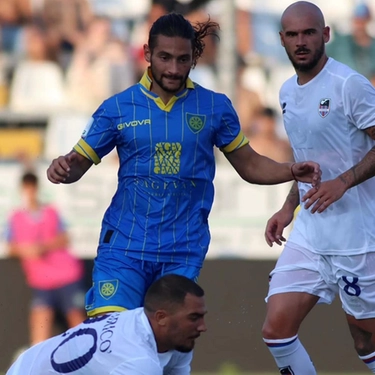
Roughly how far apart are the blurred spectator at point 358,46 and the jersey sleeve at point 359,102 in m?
4.14

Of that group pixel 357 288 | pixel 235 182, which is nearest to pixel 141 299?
pixel 357 288

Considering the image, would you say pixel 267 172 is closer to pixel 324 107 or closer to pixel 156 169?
pixel 324 107

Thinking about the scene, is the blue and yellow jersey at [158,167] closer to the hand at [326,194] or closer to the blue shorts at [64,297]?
the hand at [326,194]

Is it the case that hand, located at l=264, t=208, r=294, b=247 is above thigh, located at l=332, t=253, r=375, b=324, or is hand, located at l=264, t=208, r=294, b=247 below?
above

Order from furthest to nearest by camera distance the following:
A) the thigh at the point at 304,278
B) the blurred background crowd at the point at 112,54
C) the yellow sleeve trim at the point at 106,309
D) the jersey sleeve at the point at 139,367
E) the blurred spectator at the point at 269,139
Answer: the blurred background crowd at the point at 112,54 → the blurred spectator at the point at 269,139 → the thigh at the point at 304,278 → the yellow sleeve trim at the point at 106,309 → the jersey sleeve at the point at 139,367

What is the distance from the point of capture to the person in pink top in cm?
843

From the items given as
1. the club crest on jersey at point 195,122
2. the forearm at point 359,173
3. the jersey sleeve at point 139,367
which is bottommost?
the jersey sleeve at point 139,367

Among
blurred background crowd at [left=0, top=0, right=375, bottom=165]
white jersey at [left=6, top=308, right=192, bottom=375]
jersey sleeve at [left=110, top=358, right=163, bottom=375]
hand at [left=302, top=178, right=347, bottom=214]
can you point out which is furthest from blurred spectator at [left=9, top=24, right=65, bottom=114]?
jersey sleeve at [left=110, top=358, right=163, bottom=375]

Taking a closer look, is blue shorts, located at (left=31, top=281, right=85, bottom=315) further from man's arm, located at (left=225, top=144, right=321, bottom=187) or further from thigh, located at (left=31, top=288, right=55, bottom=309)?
A: man's arm, located at (left=225, top=144, right=321, bottom=187)

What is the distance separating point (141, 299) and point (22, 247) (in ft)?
12.6

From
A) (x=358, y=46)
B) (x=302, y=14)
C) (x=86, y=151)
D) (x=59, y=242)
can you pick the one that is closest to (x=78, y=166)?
(x=86, y=151)

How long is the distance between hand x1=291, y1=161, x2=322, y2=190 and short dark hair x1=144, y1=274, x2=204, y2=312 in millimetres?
1084

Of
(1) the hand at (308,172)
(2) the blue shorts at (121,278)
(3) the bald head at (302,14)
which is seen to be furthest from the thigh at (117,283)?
(3) the bald head at (302,14)

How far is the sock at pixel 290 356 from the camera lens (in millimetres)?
5117
